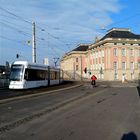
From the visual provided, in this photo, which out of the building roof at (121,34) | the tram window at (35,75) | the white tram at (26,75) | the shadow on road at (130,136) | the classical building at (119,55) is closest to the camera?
the shadow on road at (130,136)

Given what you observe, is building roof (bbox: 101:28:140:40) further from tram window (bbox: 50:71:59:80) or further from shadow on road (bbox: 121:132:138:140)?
shadow on road (bbox: 121:132:138:140)

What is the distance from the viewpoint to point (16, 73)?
3744cm

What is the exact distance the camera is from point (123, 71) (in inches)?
4483

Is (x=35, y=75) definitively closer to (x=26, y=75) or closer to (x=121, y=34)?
(x=26, y=75)

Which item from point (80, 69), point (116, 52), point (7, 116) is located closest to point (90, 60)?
point (80, 69)

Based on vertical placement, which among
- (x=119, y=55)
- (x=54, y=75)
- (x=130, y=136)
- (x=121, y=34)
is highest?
(x=121, y=34)

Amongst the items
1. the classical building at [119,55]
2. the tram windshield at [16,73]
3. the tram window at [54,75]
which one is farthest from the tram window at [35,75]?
the classical building at [119,55]

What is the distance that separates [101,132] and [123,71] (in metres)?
104

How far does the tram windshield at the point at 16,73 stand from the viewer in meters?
37.1

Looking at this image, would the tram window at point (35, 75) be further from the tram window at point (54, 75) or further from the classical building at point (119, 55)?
the classical building at point (119, 55)

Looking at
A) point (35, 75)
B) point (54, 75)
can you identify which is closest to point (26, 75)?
point (35, 75)

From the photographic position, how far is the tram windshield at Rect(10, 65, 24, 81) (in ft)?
122

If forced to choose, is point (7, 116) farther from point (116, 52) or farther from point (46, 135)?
point (116, 52)

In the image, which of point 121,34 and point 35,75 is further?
point 121,34
